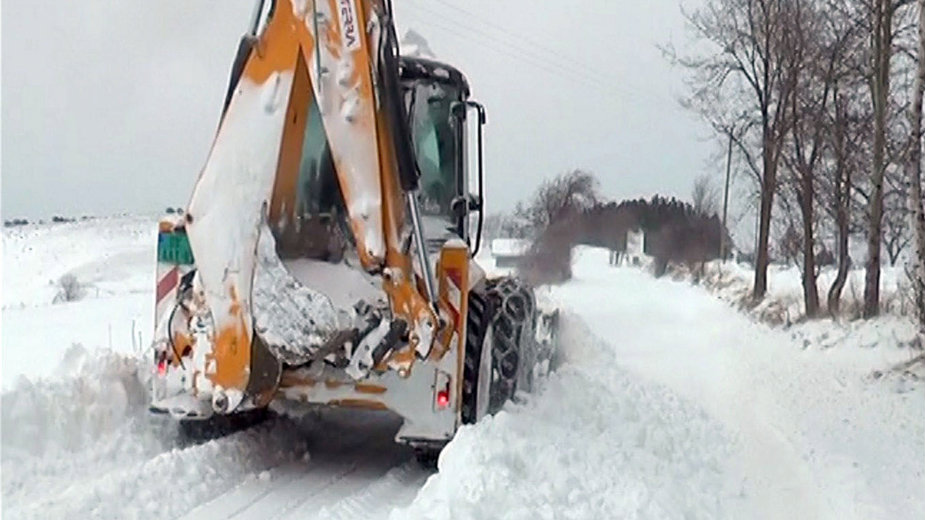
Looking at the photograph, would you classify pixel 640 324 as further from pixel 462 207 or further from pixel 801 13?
pixel 462 207

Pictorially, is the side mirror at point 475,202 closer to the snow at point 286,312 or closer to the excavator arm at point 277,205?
the excavator arm at point 277,205

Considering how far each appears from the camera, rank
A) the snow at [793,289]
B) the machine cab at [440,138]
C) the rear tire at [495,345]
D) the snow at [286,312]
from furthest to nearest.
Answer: the snow at [793,289], the machine cab at [440,138], the rear tire at [495,345], the snow at [286,312]

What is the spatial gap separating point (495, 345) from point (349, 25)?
2.82m

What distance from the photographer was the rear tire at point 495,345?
6.96m

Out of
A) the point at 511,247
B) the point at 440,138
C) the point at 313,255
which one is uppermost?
the point at 440,138

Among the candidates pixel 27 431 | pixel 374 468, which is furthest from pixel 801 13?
pixel 27 431

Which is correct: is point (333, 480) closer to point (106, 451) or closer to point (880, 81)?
point (106, 451)

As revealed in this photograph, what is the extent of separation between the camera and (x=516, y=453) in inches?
240

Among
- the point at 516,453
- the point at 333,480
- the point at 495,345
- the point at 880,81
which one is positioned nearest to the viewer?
the point at 516,453

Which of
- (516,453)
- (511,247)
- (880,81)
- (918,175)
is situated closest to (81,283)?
(511,247)

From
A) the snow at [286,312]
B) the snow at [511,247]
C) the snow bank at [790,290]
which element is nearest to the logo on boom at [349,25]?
the snow at [286,312]

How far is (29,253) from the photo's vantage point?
37.7 meters

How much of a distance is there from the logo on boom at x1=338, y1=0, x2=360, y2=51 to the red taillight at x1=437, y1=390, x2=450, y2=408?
224cm

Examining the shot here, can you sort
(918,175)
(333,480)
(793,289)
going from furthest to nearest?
1. (793,289)
2. (918,175)
3. (333,480)
